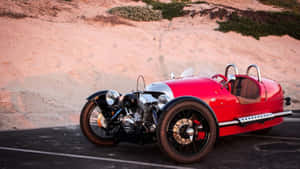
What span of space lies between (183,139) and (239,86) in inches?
95.5

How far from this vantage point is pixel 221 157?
15.0ft

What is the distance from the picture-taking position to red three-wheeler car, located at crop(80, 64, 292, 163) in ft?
13.8

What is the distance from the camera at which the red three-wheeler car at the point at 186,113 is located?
4.20 meters

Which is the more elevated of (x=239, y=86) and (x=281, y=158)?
(x=239, y=86)

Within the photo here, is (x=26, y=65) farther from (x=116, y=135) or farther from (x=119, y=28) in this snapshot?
(x=116, y=135)

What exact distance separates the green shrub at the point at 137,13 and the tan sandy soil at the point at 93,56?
2.42 feet

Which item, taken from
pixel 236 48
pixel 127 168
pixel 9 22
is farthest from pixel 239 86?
pixel 9 22

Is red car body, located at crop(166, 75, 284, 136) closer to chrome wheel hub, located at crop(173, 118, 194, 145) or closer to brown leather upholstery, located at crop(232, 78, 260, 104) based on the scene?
brown leather upholstery, located at crop(232, 78, 260, 104)

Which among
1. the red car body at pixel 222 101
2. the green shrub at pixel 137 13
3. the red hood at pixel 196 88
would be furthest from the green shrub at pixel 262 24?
the red hood at pixel 196 88

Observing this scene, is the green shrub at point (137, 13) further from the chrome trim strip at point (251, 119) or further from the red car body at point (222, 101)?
the chrome trim strip at point (251, 119)

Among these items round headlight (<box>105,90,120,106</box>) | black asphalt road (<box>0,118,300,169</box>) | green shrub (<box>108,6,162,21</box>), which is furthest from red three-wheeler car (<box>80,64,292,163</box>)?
green shrub (<box>108,6,162,21</box>)

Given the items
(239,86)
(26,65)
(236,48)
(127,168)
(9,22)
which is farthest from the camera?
(236,48)

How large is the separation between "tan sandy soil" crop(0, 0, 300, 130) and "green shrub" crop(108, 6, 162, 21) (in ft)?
2.42

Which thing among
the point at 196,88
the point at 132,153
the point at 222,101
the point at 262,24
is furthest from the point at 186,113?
the point at 262,24
